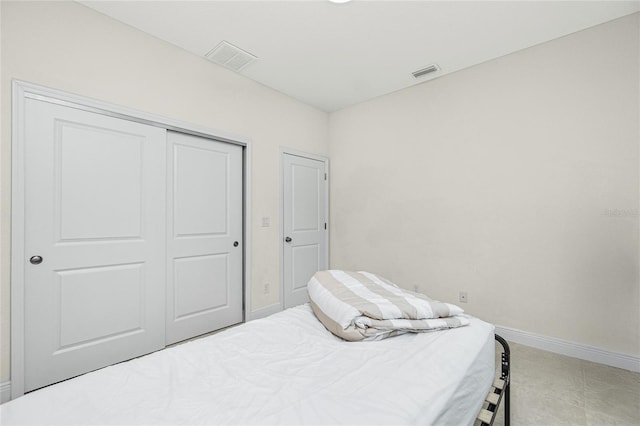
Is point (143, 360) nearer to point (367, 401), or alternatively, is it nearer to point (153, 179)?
point (367, 401)

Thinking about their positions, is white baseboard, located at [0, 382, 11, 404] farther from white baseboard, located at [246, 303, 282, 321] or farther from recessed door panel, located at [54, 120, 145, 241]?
white baseboard, located at [246, 303, 282, 321]

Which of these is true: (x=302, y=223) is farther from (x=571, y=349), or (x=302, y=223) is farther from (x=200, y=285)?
(x=571, y=349)

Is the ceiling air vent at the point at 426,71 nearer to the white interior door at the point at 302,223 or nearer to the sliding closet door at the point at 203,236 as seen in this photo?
the white interior door at the point at 302,223

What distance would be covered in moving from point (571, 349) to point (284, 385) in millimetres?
2706

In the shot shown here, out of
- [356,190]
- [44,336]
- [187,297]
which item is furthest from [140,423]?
[356,190]

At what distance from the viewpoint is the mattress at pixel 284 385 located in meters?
0.88

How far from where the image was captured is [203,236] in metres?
2.96

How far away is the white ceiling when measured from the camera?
221 cm

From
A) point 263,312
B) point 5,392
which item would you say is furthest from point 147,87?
point 263,312

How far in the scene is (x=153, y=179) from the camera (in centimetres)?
257

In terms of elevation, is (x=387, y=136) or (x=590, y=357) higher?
(x=387, y=136)

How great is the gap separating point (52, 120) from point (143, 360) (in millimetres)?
1919

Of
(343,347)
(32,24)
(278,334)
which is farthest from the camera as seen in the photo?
(32,24)

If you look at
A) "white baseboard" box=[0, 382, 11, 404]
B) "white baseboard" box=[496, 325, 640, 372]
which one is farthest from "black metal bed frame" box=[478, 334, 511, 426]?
"white baseboard" box=[0, 382, 11, 404]
